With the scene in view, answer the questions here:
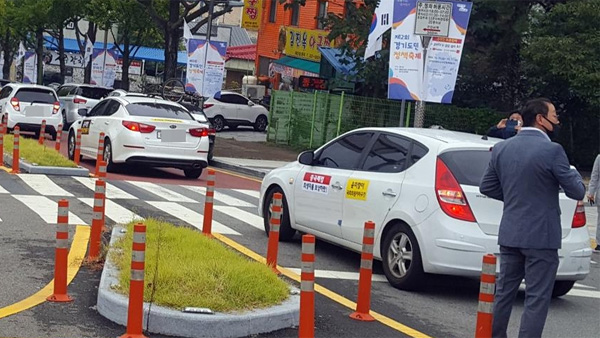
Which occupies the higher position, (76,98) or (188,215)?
(76,98)

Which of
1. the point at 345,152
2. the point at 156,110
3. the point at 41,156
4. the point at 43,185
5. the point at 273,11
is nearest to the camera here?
the point at 345,152

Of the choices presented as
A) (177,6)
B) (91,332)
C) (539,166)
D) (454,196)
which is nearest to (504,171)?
(539,166)

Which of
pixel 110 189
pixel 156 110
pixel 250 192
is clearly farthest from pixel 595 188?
pixel 156 110

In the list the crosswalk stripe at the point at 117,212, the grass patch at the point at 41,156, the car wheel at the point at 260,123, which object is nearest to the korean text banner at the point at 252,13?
the car wheel at the point at 260,123

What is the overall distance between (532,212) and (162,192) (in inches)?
411

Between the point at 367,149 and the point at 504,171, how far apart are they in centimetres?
397

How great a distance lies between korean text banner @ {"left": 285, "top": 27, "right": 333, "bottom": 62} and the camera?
42.8 meters

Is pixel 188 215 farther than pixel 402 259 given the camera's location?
Yes

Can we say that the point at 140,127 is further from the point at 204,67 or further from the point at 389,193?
the point at 204,67

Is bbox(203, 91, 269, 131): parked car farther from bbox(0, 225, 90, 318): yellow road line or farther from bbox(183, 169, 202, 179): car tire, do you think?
bbox(0, 225, 90, 318): yellow road line

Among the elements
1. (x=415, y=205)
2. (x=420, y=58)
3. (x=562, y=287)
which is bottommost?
(x=562, y=287)

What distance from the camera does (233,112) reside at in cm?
4191

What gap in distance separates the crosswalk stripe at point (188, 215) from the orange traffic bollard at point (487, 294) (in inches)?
248

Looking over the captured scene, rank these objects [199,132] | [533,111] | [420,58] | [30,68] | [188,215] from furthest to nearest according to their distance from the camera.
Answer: [30,68]
[199,132]
[420,58]
[188,215]
[533,111]
